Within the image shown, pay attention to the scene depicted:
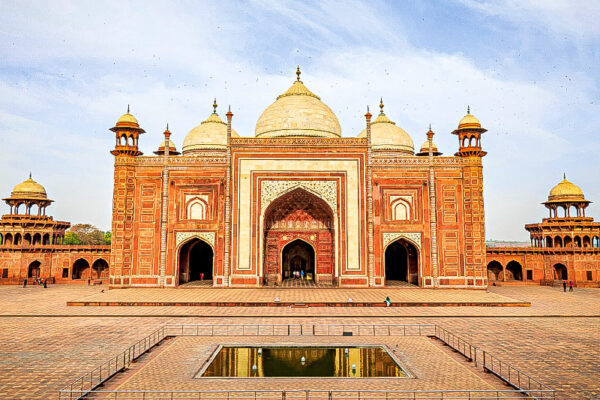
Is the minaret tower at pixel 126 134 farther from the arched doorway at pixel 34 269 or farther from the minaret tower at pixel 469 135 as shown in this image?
the minaret tower at pixel 469 135

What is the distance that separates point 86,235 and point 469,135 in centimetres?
5334

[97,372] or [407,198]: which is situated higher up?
[407,198]

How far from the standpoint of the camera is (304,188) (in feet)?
78.7

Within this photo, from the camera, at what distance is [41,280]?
27719 mm

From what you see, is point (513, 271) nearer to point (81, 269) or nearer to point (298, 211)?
point (298, 211)

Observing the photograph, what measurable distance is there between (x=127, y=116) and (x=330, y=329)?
58.5ft

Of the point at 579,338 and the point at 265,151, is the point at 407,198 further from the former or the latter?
the point at 579,338

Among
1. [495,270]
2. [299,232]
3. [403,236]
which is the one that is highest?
[299,232]

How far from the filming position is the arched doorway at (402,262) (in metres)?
25.0

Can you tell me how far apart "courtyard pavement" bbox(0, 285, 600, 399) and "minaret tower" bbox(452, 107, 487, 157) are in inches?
304

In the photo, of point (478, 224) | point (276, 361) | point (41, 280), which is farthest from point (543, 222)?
point (41, 280)

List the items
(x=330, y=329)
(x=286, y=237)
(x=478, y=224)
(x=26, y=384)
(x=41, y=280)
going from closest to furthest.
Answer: (x=26, y=384) < (x=330, y=329) < (x=478, y=224) < (x=286, y=237) < (x=41, y=280)

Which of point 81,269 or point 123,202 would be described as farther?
point 81,269

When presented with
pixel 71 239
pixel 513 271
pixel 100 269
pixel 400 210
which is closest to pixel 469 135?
pixel 400 210
